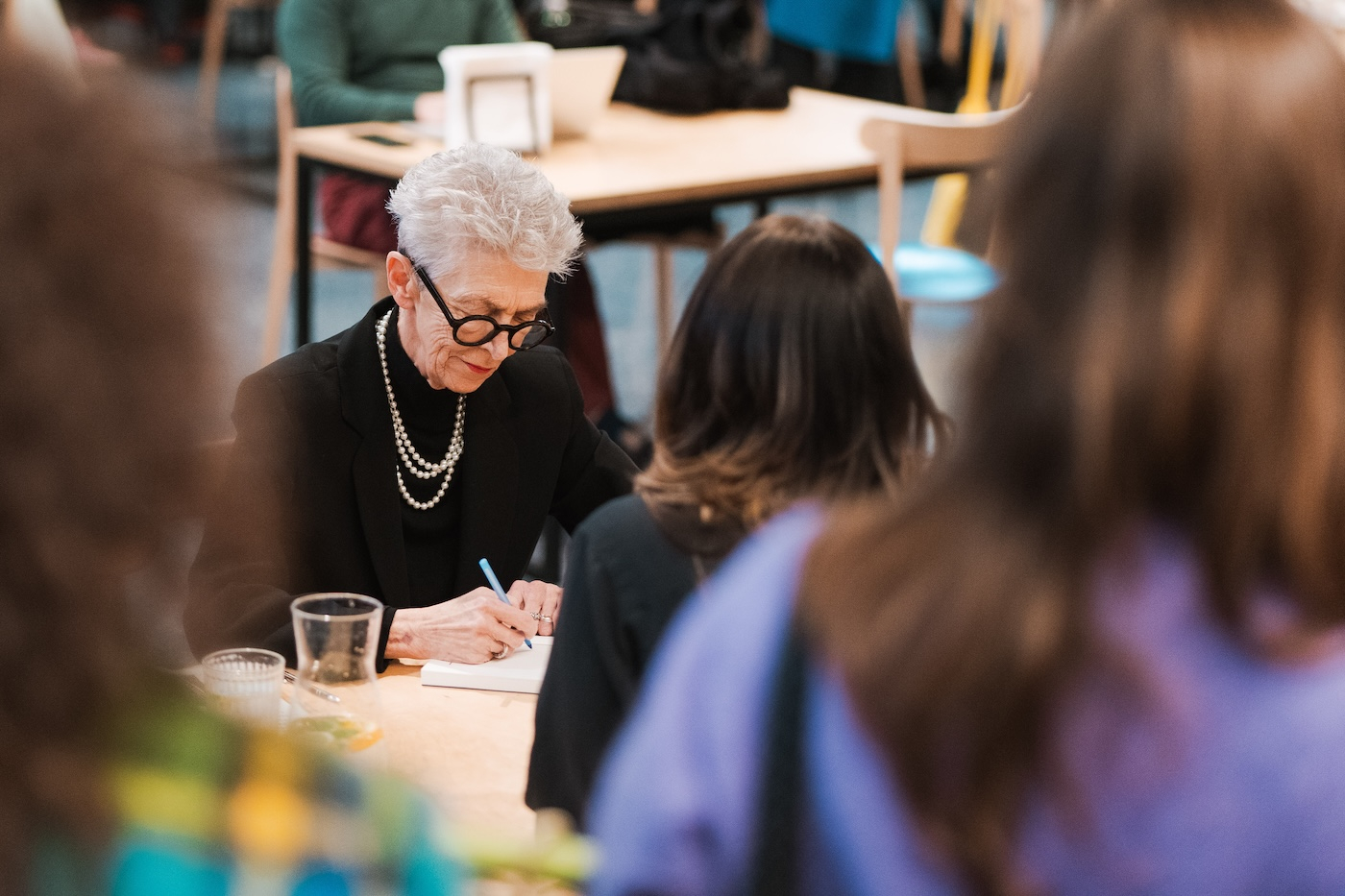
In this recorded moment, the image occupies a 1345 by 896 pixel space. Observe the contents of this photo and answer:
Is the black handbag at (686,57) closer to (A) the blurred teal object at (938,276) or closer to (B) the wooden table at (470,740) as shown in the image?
(A) the blurred teal object at (938,276)

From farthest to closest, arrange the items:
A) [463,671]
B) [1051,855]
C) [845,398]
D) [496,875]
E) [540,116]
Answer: [540,116] < [463,671] < [845,398] < [496,875] < [1051,855]

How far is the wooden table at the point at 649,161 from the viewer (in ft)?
12.3

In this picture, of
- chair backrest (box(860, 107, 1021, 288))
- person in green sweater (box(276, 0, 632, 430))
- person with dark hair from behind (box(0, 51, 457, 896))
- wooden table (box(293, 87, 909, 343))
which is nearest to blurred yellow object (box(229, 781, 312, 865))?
person with dark hair from behind (box(0, 51, 457, 896))

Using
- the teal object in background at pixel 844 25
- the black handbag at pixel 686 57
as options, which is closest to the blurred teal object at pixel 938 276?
the black handbag at pixel 686 57

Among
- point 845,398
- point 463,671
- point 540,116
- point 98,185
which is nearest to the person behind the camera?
point 98,185

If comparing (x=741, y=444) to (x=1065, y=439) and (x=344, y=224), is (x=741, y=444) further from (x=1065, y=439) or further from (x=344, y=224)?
(x=344, y=224)

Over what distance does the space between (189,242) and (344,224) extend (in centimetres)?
359

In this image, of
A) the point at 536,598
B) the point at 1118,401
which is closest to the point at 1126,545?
the point at 1118,401

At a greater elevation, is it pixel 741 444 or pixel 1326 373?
pixel 1326 373

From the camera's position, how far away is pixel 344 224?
4.11 m

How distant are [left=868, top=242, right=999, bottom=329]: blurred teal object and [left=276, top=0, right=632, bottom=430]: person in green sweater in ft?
2.75

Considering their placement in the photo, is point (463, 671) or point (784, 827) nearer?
point (784, 827)

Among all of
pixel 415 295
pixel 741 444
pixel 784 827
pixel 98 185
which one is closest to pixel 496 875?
pixel 784 827

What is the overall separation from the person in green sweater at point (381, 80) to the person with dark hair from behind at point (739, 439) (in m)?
2.40
